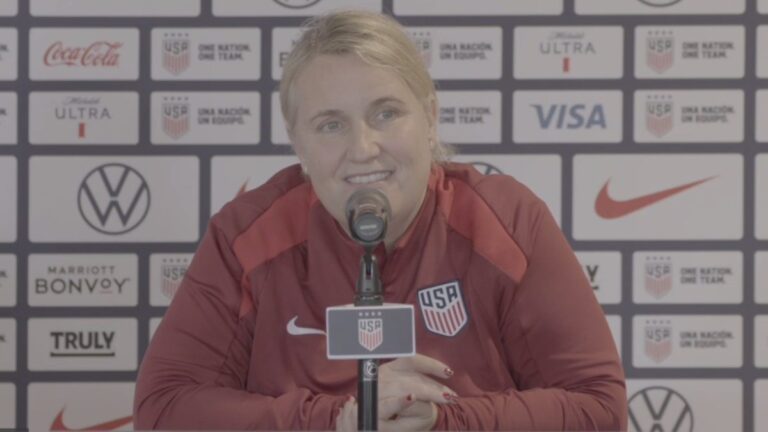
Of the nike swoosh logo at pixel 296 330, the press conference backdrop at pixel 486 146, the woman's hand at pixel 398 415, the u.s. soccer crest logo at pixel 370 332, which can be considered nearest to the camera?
the u.s. soccer crest logo at pixel 370 332

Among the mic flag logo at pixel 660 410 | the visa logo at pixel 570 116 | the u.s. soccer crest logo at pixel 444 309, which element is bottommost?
the mic flag logo at pixel 660 410

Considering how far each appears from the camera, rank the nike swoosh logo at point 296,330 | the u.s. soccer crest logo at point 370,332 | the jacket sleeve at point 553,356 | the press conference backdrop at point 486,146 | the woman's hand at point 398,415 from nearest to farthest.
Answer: the u.s. soccer crest logo at point 370,332
the woman's hand at point 398,415
the jacket sleeve at point 553,356
the nike swoosh logo at point 296,330
the press conference backdrop at point 486,146

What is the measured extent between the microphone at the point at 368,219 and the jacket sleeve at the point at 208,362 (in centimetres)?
50

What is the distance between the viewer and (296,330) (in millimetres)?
1768

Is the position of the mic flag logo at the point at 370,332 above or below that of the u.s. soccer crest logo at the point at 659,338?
above

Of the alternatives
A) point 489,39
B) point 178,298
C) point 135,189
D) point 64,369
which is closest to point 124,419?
point 64,369

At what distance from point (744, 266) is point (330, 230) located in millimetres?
1232

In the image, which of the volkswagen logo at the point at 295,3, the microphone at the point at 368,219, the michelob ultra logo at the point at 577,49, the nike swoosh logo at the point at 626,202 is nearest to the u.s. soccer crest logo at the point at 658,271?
the nike swoosh logo at the point at 626,202

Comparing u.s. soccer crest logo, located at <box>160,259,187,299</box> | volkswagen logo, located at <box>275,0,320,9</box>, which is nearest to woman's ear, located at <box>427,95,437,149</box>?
volkswagen logo, located at <box>275,0,320,9</box>

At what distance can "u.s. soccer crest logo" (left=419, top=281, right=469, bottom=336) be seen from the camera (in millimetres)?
1732

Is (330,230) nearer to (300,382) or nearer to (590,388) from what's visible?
(300,382)

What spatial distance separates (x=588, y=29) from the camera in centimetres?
261

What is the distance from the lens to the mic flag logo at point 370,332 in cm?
119

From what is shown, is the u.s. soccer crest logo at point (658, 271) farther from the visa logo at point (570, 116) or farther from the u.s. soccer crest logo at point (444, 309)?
the u.s. soccer crest logo at point (444, 309)
